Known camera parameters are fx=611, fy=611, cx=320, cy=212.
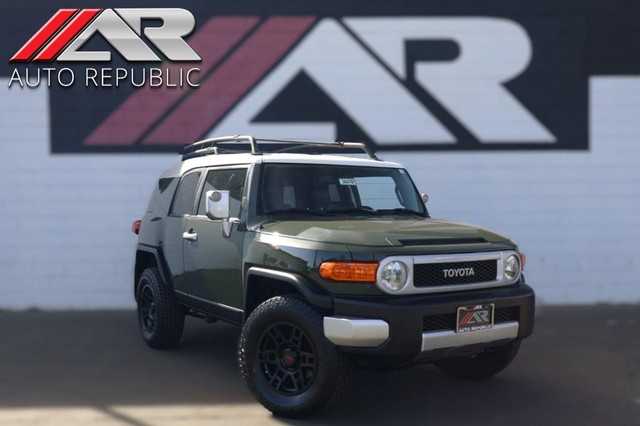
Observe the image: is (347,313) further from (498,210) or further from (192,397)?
(498,210)

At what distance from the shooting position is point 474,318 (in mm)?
4375

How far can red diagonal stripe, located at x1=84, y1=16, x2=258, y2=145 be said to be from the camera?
894 centimetres

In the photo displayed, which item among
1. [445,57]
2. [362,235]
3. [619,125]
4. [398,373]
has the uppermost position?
[445,57]

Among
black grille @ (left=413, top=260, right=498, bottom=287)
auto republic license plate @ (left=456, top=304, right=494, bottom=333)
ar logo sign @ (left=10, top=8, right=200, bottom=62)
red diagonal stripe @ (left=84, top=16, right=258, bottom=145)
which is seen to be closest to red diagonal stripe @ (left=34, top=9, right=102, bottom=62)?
ar logo sign @ (left=10, top=8, right=200, bottom=62)

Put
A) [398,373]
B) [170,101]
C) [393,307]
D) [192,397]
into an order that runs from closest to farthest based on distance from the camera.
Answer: [393,307] → [192,397] → [398,373] → [170,101]

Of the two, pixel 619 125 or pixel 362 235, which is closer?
pixel 362 235

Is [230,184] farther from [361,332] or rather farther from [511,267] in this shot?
[511,267]

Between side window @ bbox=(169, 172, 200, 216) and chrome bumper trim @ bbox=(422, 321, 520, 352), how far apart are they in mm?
A: 2910

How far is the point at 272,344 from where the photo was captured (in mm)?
4539

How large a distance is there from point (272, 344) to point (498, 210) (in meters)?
5.51

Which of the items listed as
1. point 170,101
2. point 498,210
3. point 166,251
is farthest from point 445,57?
point 166,251

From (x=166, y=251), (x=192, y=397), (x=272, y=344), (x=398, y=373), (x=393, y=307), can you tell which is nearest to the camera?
(x=393, y=307)

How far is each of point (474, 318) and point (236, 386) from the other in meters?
2.15

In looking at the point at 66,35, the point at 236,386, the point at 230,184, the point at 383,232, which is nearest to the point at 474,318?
the point at 383,232
